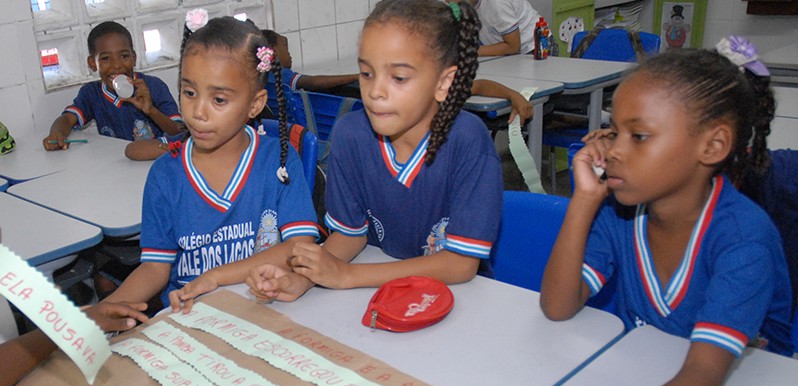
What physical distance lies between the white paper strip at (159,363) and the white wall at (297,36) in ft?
3.08

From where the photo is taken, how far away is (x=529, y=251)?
1.48m

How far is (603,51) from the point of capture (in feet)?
12.9

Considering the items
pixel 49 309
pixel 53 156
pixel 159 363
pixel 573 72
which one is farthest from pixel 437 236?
pixel 573 72

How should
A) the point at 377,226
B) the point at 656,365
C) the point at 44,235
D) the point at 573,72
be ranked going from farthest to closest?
1. the point at 573,72
2. the point at 44,235
3. the point at 377,226
4. the point at 656,365

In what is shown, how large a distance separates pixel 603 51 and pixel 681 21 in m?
2.96

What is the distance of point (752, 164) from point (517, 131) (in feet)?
3.07

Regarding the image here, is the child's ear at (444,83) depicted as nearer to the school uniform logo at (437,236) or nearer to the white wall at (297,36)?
the school uniform logo at (437,236)

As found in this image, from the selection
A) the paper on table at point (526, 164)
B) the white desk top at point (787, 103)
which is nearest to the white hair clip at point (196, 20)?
the paper on table at point (526, 164)

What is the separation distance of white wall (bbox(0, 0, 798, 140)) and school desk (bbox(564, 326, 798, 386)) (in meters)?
1.02

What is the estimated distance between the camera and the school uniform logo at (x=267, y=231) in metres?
1.58

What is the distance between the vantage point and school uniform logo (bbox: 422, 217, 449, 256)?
150 centimetres

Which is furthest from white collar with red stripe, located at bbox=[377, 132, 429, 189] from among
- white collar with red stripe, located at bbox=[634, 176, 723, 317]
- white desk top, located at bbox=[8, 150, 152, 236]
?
white desk top, located at bbox=[8, 150, 152, 236]

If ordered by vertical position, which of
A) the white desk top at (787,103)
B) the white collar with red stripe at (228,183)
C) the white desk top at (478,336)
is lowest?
the white desk top at (478,336)

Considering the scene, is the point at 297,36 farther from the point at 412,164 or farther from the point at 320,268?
the point at 320,268
